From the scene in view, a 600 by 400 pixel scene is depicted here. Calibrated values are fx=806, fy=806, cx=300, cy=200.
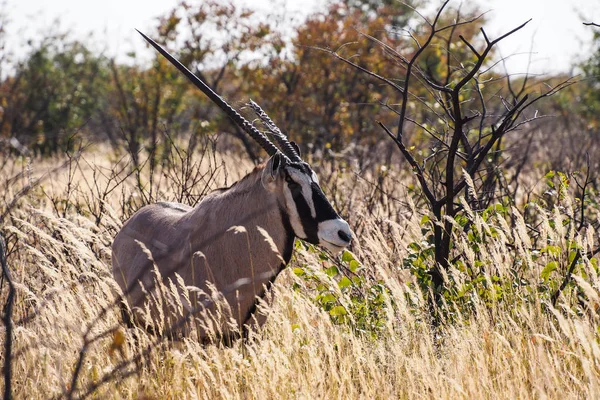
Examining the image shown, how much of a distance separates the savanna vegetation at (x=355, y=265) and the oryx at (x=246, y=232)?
16 cm

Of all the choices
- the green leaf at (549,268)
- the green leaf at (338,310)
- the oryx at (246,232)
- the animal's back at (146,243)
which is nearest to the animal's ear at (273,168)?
the oryx at (246,232)

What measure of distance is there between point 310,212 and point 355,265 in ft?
1.57

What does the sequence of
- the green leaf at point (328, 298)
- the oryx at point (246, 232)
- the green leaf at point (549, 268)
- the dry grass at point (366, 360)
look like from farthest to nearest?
the green leaf at point (328, 298) < the green leaf at point (549, 268) < the oryx at point (246, 232) < the dry grass at point (366, 360)

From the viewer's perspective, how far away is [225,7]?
1360cm

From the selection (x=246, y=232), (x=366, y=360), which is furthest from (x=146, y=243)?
(x=366, y=360)

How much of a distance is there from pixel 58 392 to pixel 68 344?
0.59 m

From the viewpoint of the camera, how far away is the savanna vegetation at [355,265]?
3457 millimetres

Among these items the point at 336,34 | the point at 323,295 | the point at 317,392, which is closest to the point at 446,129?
the point at 323,295

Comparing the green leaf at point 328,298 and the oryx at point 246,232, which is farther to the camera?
the green leaf at point 328,298

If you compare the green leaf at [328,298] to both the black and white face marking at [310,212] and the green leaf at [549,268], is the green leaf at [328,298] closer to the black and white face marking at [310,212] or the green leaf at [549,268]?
the black and white face marking at [310,212]

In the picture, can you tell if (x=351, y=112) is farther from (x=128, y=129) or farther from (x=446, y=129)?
(x=446, y=129)

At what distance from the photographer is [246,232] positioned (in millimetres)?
4176

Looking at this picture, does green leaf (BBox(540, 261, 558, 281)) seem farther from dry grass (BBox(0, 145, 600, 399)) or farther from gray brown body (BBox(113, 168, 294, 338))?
gray brown body (BBox(113, 168, 294, 338))

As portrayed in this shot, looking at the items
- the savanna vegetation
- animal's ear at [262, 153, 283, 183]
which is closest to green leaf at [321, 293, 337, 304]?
the savanna vegetation
